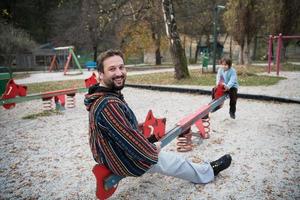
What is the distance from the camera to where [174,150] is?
4773 millimetres

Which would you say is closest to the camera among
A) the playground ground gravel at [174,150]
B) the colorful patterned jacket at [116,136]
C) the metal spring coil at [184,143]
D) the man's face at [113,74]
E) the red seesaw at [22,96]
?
the colorful patterned jacket at [116,136]

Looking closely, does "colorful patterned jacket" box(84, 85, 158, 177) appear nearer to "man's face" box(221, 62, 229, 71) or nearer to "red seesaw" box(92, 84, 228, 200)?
"red seesaw" box(92, 84, 228, 200)

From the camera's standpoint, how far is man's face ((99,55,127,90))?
261 cm

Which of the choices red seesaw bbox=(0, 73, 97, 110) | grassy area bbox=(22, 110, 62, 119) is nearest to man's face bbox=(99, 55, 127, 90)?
red seesaw bbox=(0, 73, 97, 110)

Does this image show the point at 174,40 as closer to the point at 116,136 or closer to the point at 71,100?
the point at 71,100

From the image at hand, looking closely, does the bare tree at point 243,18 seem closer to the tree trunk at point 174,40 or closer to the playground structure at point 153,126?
the tree trunk at point 174,40

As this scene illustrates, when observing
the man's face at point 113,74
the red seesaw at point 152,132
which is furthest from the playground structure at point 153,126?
the man's face at point 113,74

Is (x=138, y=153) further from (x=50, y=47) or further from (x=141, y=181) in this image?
(x=50, y=47)

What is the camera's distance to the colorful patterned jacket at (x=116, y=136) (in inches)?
96.8

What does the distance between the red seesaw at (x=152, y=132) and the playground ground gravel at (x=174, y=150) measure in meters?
0.51

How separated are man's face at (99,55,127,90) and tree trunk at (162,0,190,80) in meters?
10.6

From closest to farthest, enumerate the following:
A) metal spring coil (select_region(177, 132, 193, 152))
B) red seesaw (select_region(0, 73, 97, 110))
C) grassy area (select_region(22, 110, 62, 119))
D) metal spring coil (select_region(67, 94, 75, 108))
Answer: metal spring coil (select_region(177, 132, 193, 152)), red seesaw (select_region(0, 73, 97, 110)), grassy area (select_region(22, 110, 62, 119)), metal spring coil (select_region(67, 94, 75, 108))

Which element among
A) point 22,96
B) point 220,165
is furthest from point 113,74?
point 22,96

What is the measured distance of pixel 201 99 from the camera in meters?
9.15
